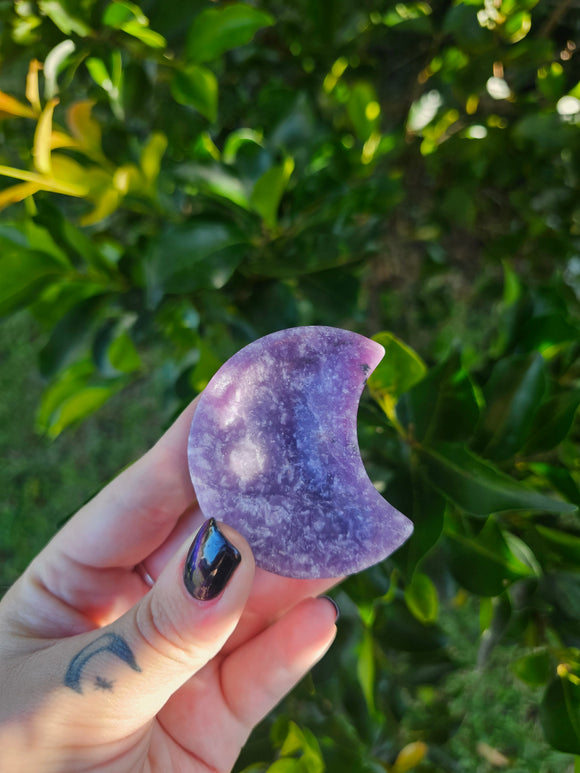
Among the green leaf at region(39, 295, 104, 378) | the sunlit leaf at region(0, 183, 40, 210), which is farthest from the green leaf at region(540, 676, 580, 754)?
the sunlit leaf at region(0, 183, 40, 210)

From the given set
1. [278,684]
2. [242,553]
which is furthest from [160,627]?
[278,684]

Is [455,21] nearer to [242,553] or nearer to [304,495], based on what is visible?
[304,495]

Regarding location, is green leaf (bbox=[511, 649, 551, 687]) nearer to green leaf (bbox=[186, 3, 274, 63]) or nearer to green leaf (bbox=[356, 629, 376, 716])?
green leaf (bbox=[356, 629, 376, 716])

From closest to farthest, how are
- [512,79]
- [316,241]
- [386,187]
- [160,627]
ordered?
[160,627] → [316,241] → [386,187] → [512,79]

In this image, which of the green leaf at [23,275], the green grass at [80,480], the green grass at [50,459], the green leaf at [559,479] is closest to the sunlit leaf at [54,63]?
the green leaf at [23,275]

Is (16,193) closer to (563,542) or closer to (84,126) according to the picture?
(84,126)

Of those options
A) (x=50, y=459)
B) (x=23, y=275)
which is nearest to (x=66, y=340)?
(x=23, y=275)

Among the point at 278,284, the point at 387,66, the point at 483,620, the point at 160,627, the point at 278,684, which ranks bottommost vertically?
the point at 278,684

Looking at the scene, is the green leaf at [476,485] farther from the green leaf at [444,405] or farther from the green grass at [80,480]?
the green grass at [80,480]
